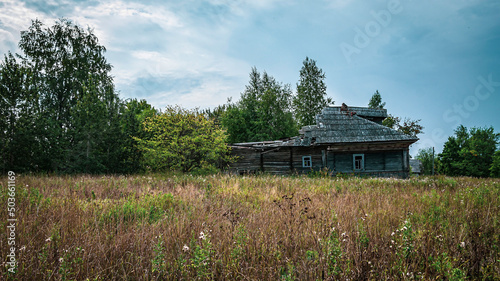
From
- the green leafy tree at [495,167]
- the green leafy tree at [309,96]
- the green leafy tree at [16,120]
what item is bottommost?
the green leafy tree at [495,167]

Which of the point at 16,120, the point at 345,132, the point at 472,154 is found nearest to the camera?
the point at 16,120

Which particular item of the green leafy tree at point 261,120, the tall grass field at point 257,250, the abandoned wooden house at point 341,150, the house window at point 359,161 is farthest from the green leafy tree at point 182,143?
the green leafy tree at point 261,120

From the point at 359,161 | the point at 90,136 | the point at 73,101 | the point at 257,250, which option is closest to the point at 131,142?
the point at 90,136

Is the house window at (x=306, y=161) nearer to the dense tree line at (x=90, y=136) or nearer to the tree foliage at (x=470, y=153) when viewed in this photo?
the dense tree line at (x=90, y=136)

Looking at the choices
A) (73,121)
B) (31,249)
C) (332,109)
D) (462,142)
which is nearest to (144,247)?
(31,249)

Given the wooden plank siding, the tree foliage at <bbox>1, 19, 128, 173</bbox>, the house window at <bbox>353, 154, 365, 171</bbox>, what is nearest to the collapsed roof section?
the wooden plank siding

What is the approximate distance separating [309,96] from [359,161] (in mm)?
17688

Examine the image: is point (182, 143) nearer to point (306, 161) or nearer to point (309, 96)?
point (306, 161)

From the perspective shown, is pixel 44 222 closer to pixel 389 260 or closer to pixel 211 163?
pixel 389 260

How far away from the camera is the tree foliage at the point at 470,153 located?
3988 centimetres

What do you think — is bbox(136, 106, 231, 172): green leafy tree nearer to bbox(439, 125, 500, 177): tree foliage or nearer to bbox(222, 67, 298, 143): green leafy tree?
bbox(222, 67, 298, 143): green leafy tree

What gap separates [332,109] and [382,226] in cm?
1898

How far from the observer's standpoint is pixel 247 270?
2.65 meters

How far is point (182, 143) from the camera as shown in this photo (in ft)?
44.6
